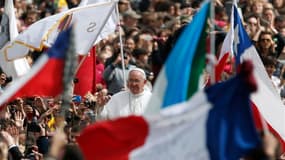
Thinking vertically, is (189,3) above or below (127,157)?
below

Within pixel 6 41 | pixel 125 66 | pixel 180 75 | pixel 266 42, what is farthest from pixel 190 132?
pixel 266 42

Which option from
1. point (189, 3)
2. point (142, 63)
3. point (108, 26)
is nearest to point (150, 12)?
point (189, 3)

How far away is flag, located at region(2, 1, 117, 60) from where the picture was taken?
20.6m

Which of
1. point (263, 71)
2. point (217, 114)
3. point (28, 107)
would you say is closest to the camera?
point (217, 114)

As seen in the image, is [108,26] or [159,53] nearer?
[108,26]

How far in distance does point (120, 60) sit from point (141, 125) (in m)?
8.97

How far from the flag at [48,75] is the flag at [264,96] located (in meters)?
4.33

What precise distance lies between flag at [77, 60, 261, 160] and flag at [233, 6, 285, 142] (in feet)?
13.1

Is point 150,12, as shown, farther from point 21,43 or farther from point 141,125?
point 141,125

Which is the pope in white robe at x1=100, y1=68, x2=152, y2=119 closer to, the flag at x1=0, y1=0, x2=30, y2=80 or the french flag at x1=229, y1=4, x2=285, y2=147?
the french flag at x1=229, y1=4, x2=285, y2=147

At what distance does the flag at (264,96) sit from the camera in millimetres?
18734

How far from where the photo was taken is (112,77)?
2328cm

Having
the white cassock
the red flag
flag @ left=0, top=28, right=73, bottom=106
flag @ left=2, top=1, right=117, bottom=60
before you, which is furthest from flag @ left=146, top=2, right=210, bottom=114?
flag @ left=2, top=1, right=117, bottom=60

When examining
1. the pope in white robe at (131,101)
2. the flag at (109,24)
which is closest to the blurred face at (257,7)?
the flag at (109,24)
